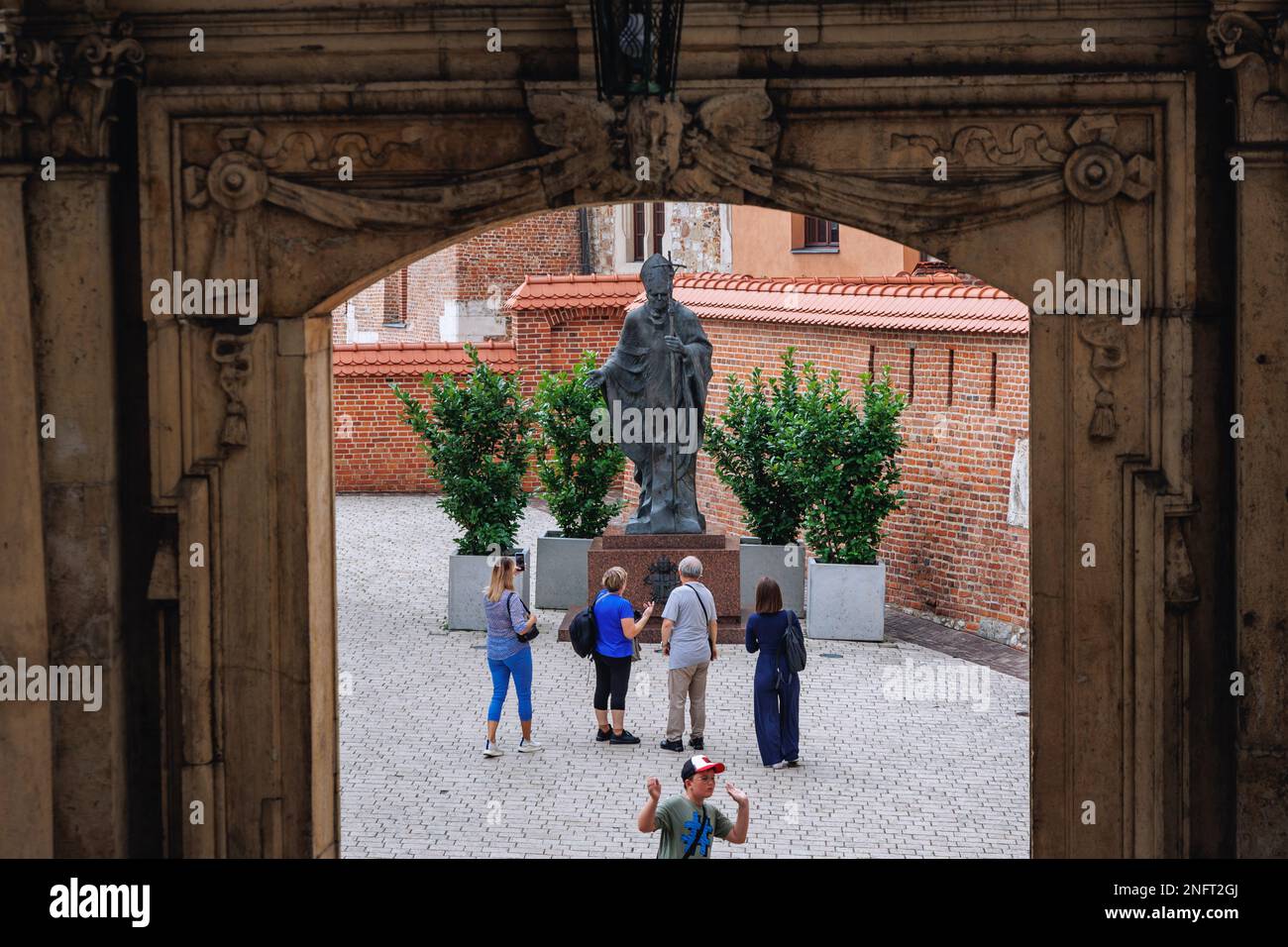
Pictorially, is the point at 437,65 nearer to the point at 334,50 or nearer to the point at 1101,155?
the point at 334,50

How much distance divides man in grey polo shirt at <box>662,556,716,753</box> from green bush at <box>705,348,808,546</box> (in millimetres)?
4015

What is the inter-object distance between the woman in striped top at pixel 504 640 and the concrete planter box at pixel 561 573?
4.46 meters

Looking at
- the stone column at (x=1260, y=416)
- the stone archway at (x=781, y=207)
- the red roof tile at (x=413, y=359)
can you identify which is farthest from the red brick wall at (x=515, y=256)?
the stone column at (x=1260, y=416)

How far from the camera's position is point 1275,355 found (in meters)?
6.54

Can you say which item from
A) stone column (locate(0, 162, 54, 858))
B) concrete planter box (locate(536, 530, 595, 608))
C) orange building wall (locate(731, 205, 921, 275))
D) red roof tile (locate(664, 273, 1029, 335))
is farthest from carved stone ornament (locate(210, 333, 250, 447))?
orange building wall (locate(731, 205, 921, 275))

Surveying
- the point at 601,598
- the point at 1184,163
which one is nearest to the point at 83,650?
the point at 1184,163

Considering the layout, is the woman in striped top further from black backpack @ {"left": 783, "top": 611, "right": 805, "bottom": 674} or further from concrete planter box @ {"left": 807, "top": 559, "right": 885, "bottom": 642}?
concrete planter box @ {"left": 807, "top": 559, "right": 885, "bottom": 642}

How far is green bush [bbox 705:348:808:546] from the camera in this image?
15492mm

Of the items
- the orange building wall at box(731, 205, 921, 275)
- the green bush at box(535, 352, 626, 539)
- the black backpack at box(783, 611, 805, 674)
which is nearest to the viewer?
the black backpack at box(783, 611, 805, 674)

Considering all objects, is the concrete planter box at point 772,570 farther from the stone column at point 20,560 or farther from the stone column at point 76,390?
the stone column at point 20,560

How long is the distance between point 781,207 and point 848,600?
848 cm

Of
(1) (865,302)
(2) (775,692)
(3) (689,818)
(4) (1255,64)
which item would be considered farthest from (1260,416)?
(1) (865,302)

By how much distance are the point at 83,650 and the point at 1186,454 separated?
4182 millimetres

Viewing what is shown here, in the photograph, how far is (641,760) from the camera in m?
11.4
